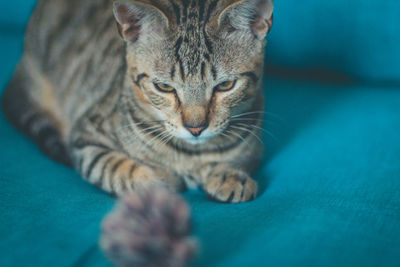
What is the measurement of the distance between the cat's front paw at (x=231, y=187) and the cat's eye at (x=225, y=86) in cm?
21

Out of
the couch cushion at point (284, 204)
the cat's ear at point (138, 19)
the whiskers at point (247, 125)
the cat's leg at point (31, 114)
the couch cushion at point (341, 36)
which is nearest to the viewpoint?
the couch cushion at point (284, 204)

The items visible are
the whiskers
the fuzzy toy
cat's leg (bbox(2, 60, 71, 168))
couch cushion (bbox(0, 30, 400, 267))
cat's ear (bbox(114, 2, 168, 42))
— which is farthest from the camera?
cat's leg (bbox(2, 60, 71, 168))

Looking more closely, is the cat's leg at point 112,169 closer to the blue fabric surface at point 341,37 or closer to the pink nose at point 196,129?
the pink nose at point 196,129

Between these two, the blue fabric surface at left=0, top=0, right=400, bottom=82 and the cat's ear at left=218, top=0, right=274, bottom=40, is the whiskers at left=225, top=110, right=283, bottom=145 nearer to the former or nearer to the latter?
the cat's ear at left=218, top=0, right=274, bottom=40

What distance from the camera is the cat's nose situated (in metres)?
0.91

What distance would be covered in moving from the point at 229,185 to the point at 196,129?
6.2 inches

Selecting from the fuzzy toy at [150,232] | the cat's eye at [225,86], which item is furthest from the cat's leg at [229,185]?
the fuzzy toy at [150,232]

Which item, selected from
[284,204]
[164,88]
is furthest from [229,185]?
[164,88]

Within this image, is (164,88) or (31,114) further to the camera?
(31,114)

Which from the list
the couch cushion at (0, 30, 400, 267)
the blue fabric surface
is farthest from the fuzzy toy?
the blue fabric surface

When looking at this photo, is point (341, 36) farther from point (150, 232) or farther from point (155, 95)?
point (150, 232)

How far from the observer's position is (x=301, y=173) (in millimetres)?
1059

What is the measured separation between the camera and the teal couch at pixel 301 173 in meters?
0.72

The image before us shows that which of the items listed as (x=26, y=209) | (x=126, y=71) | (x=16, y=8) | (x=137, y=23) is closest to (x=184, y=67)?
(x=137, y=23)
